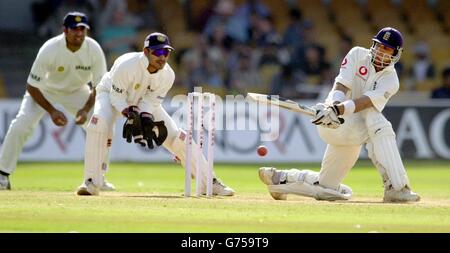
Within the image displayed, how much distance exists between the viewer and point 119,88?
1067 cm

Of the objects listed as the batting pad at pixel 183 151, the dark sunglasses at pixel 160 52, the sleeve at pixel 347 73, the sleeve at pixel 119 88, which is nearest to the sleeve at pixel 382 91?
the sleeve at pixel 347 73

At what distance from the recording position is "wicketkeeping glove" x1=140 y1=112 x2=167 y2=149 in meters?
10.5

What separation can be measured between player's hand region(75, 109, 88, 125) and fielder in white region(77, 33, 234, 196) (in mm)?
1157

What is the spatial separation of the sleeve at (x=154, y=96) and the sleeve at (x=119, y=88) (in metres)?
0.20

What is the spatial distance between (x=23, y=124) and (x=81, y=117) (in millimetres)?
Result: 619

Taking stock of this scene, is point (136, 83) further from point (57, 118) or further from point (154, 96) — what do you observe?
point (57, 118)

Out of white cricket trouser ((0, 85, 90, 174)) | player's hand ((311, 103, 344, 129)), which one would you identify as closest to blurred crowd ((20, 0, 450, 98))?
white cricket trouser ((0, 85, 90, 174))

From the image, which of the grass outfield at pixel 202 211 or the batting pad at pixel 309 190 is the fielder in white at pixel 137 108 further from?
the batting pad at pixel 309 190

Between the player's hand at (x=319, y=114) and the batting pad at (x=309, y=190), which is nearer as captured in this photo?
the player's hand at (x=319, y=114)

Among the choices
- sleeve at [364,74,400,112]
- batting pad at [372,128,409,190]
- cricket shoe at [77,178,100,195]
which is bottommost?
cricket shoe at [77,178,100,195]

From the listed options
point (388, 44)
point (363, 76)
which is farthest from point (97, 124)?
point (388, 44)

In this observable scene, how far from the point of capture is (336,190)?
10.8m

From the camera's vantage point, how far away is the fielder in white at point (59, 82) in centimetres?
1212

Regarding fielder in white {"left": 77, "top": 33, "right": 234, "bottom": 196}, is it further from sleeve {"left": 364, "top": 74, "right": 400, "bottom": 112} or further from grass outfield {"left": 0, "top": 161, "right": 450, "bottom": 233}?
sleeve {"left": 364, "top": 74, "right": 400, "bottom": 112}
